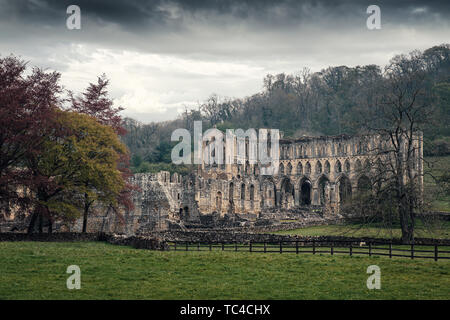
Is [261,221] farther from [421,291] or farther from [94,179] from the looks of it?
[421,291]

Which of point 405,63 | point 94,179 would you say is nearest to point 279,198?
point 405,63

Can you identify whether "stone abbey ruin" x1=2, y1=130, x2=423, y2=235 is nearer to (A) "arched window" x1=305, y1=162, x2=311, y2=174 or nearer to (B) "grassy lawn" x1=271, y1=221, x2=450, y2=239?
(A) "arched window" x1=305, y1=162, x2=311, y2=174

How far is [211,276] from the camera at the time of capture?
21812mm

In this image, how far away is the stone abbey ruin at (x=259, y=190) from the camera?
52031 millimetres

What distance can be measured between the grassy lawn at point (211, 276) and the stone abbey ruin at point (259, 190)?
12.3 metres

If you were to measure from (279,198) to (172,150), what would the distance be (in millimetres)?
20255

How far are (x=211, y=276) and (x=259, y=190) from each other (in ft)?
181

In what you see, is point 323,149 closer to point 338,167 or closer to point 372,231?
point 338,167

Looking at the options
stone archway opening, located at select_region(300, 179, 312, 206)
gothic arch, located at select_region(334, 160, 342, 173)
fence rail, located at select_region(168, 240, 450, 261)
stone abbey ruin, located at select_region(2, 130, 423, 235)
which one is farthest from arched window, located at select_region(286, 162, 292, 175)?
fence rail, located at select_region(168, 240, 450, 261)

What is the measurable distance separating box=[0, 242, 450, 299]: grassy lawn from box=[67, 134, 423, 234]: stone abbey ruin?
12.3 m

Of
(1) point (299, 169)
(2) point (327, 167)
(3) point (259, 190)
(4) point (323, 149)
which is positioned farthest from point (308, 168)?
(3) point (259, 190)

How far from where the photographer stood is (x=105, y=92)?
4891 centimetres

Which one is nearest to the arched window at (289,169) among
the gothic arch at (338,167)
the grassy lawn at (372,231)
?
the gothic arch at (338,167)

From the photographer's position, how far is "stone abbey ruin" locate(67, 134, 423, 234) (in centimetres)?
5203
